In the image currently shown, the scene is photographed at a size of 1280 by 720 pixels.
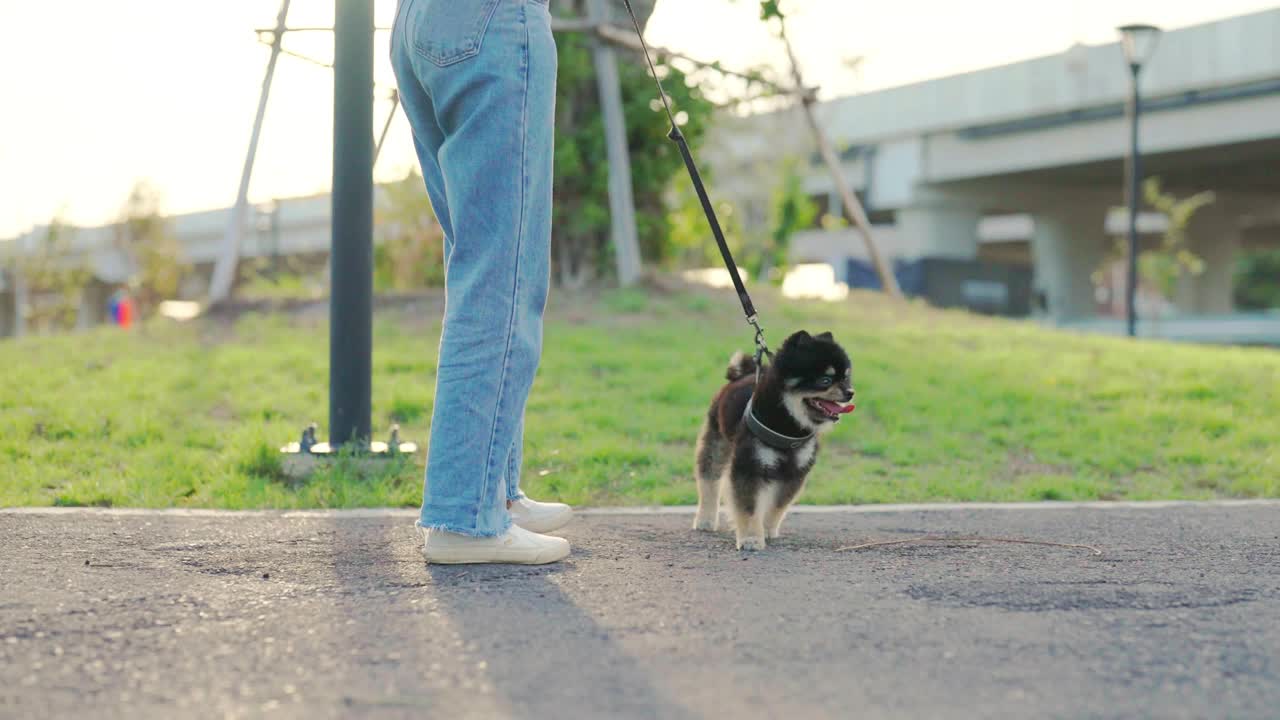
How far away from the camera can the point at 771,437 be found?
4.18 metres

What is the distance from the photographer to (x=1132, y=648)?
2566mm

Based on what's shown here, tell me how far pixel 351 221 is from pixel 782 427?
2.38m

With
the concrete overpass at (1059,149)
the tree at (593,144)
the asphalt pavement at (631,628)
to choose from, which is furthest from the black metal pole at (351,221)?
the concrete overpass at (1059,149)

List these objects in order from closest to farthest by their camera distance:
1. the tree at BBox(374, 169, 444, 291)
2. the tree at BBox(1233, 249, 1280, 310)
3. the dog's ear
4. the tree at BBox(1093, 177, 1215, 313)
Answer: the dog's ear, the tree at BBox(374, 169, 444, 291), the tree at BBox(1093, 177, 1215, 313), the tree at BBox(1233, 249, 1280, 310)

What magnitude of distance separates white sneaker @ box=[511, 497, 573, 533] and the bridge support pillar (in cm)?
3802

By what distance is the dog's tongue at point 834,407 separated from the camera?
4086 millimetres

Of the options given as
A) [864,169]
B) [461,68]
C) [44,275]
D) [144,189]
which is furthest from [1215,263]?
[461,68]

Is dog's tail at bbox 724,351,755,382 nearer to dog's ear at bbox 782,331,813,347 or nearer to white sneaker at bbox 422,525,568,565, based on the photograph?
dog's ear at bbox 782,331,813,347

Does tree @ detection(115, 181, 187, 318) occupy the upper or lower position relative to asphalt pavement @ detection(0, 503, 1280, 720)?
upper

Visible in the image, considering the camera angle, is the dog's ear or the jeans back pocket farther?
the dog's ear

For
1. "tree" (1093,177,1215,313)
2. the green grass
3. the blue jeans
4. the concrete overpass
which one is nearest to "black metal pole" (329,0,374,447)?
the green grass

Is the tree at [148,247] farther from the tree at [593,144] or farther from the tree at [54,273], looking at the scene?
the tree at [593,144]

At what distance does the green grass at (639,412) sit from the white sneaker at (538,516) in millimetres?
914

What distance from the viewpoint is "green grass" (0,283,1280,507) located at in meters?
5.70
